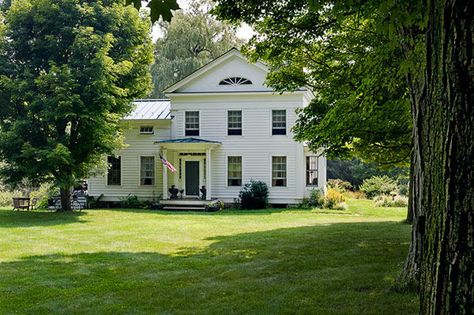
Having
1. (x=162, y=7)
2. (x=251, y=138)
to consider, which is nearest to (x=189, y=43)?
(x=251, y=138)

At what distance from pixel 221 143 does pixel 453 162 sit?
23112mm

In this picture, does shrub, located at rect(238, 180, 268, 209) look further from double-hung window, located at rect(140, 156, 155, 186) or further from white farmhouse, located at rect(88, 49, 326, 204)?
double-hung window, located at rect(140, 156, 155, 186)

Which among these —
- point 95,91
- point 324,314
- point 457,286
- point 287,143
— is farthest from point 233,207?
point 457,286

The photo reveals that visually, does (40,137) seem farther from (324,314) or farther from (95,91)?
(324,314)

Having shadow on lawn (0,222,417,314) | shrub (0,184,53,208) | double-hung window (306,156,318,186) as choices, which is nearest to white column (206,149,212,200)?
double-hung window (306,156,318,186)

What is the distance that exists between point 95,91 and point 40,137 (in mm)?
3088

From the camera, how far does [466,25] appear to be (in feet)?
8.11

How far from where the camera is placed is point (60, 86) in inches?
755

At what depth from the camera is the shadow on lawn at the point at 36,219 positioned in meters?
17.1

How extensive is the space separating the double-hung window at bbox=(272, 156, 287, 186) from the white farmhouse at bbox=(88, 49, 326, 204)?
51mm

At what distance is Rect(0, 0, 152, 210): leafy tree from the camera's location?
62.7 feet

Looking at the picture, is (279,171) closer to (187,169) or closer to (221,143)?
(221,143)

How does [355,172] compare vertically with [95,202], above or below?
above

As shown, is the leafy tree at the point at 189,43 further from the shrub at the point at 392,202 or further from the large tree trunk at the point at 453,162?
the large tree trunk at the point at 453,162
